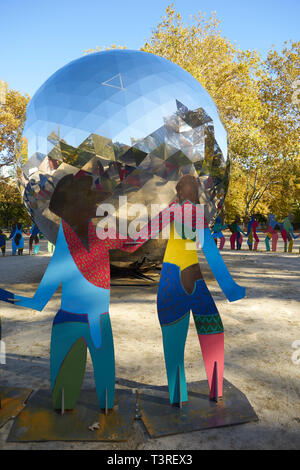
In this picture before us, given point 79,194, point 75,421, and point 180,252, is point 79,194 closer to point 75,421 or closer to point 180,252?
point 180,252

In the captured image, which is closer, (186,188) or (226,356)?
(186,188)

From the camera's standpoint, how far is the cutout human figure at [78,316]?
10.2 feet

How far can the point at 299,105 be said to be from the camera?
2309 cm

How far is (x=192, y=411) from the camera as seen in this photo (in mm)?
3121

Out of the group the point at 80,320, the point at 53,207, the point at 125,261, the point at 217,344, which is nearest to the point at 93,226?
the point at 80,320

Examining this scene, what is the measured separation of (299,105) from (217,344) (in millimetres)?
23846

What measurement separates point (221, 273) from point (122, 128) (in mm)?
2678

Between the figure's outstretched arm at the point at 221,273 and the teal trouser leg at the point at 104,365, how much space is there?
1159 mm

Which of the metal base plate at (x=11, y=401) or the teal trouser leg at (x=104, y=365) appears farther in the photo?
the teal trouser leg at (x=104, y=365)

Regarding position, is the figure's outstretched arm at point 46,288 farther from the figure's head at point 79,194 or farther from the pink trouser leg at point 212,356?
the figure's head at point 79,194

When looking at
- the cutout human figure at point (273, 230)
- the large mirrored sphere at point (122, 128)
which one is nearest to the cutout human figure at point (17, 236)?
the large mirrored sphere at point (122, 128)

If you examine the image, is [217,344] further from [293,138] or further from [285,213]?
[285,213]

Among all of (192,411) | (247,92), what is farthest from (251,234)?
(192,411)

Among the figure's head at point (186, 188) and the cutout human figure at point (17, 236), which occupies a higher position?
the figure's head at point (186, 188)
